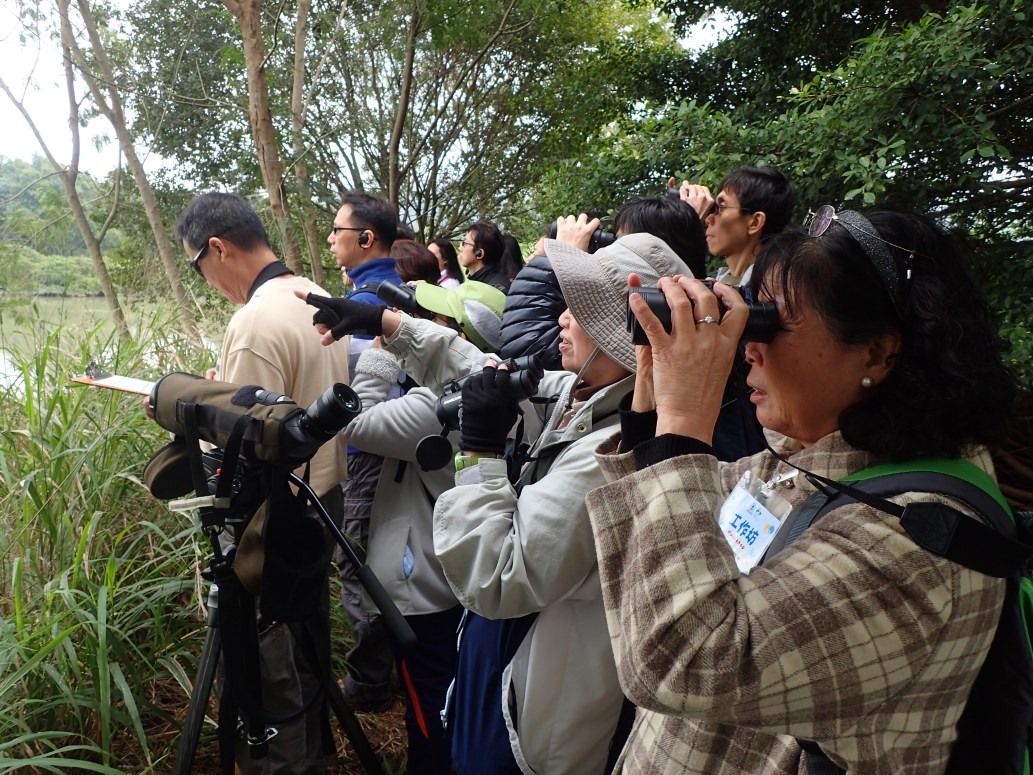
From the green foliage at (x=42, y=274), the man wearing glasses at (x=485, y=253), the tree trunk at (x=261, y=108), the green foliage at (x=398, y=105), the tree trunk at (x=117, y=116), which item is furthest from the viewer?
the green foliage at (x=398, y=105)

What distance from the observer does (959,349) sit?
0.93 m

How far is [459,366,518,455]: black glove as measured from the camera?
148cm

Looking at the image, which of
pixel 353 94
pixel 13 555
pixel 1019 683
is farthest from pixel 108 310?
pixel 353 94

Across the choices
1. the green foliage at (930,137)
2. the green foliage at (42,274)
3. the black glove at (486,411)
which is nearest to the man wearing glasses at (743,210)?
the green foliage at (930,137)

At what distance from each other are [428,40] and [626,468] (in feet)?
30.3

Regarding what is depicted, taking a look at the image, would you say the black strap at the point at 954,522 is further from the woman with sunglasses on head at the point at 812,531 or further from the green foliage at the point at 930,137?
the green foliage at the point at 930,137

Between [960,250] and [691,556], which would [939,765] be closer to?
[691,556]

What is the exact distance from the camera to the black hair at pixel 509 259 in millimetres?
4031

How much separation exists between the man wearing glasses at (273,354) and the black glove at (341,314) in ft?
0.70

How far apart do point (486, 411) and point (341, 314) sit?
0.79 meters

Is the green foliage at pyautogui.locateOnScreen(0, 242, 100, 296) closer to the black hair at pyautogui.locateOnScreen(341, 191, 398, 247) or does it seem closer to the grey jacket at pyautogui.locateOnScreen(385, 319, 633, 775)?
the black hair at pyautogui.locateOnScreen(341, 191, 398, 247)

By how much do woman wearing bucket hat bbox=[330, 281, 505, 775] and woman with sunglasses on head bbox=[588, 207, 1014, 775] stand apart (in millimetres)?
1147

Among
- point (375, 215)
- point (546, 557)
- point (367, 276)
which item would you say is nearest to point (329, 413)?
point (546, 557)

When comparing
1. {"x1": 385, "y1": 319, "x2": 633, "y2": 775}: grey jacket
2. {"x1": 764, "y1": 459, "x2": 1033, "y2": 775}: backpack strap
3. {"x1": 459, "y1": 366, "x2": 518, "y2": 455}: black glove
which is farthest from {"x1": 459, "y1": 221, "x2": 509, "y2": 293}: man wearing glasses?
{"x1": 764, "y1": 459, "x2": 1033, "y2": 775}: backpack strap
